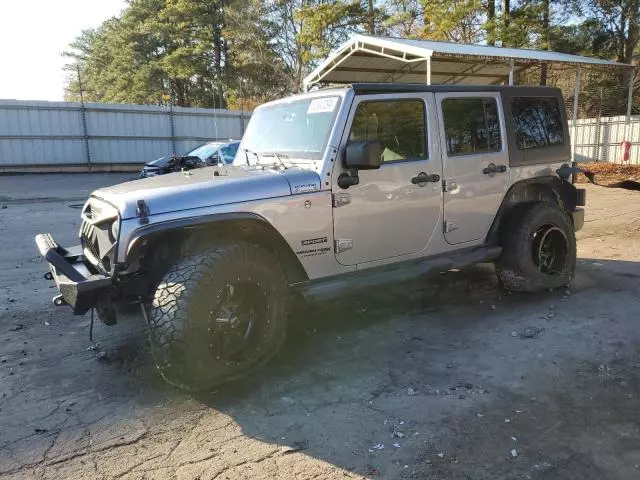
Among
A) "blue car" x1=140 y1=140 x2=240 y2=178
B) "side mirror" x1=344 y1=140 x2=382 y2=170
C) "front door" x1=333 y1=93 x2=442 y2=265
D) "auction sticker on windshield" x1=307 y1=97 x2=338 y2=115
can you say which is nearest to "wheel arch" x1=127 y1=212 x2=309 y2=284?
"front door" x1=333 y1=93 x2=442 y2=265

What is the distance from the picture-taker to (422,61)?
13.4 meters

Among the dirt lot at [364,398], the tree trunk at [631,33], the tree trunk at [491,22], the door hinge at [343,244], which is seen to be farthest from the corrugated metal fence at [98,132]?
the door hinge at [343,244]

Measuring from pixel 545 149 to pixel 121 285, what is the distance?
169 inches

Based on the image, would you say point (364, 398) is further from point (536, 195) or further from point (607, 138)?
point (607, 138)

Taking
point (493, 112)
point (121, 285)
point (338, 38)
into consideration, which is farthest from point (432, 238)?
point (338, 38)

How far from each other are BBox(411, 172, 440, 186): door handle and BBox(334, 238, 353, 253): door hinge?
2.58 ft

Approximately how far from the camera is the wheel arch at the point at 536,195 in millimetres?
5172

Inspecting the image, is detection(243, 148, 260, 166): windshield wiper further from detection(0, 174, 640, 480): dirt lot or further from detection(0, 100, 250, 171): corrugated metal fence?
detection(0, 100, 250, 171): corrugated metal fence

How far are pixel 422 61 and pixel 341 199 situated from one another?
419 inches

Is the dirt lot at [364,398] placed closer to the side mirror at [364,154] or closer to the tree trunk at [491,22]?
the side mirror at [364,154]

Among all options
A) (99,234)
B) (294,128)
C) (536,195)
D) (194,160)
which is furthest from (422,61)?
(99,234)

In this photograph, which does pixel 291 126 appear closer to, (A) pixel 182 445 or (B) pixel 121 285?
(B) pixel 121 285

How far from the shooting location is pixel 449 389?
11.6ft

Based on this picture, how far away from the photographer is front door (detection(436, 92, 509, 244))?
4676 millimetres
